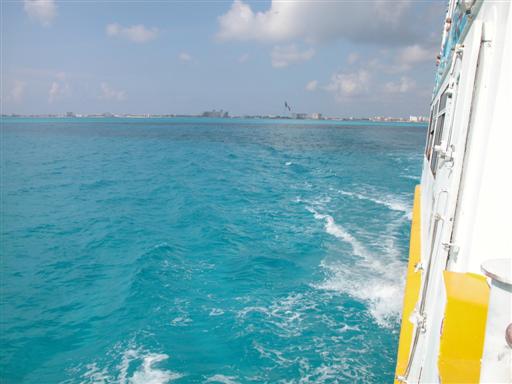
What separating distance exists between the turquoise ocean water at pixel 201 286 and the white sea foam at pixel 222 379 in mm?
24

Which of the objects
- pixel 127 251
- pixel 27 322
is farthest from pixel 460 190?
pixel 127 251

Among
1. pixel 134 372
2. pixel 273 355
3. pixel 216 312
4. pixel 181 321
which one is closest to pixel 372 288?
pixel 273 355

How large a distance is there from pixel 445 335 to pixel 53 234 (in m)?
13.9

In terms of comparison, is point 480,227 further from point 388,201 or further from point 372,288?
point 388,201

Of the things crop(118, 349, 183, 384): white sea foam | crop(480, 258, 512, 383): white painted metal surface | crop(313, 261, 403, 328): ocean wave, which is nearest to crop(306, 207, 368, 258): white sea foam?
crop(313, 261, 403, 328): ocean wave

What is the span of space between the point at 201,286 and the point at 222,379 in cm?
328

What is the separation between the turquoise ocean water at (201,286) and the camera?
20.4ft

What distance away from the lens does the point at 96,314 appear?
25.8 feet

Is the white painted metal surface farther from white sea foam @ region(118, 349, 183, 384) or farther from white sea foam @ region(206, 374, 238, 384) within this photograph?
white sea foam @ region(118, 349, 183, 384)

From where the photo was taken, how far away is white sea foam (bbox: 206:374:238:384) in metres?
5.78

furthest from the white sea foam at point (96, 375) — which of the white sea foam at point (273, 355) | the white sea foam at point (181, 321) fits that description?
the white sea foam at point (273, 355)

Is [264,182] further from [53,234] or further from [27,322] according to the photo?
[27,322]

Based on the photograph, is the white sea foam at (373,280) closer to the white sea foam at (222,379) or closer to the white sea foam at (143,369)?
the white sea foam at (222,379)

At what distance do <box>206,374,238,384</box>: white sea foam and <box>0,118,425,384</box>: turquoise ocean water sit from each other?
0.02 meters
